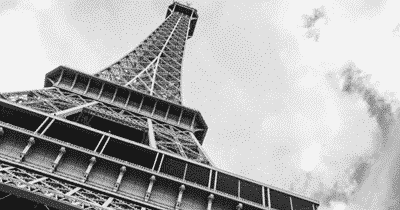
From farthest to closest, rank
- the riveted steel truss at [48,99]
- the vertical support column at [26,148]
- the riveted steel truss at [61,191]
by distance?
1. the riveted steel truss at [48,99]
2. the vertical support column at [26,148]
3. the riveted steel truss at [61,191]

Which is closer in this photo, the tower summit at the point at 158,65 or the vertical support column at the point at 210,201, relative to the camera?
the vertical support column at the point at 210,201

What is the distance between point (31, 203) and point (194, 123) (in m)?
24.0

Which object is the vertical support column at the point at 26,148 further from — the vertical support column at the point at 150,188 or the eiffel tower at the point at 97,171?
the vertical support column at the point at 150,188

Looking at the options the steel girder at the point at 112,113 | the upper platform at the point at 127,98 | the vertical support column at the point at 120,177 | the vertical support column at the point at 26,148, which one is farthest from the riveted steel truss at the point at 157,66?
the vertical support column at the point at 120,177

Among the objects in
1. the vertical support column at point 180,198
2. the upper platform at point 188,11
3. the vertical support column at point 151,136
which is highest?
the upper platform at point 188,11

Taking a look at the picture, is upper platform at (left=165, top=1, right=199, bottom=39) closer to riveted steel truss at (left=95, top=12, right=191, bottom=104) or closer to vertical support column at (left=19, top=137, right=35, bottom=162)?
riveted steel truss at (left=95, top=12, right=191, bottom=104)

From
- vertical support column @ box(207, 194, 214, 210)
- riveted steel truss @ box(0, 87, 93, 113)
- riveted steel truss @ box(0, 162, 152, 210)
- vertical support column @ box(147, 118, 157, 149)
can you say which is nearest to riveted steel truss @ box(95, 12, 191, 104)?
riveted steel truss @ box(0, 87, 93, 113)

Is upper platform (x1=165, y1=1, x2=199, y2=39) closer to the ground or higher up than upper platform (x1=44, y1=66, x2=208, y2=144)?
higher up

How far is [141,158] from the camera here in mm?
18953

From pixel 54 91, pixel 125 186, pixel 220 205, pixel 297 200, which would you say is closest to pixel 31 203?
pixel 125 186

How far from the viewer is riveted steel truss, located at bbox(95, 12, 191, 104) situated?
130 ft

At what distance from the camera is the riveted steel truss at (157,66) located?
39.7 m

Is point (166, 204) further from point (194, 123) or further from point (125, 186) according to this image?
point (194, 123)

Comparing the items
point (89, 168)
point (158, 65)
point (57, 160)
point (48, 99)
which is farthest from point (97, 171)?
point (158, 65)
